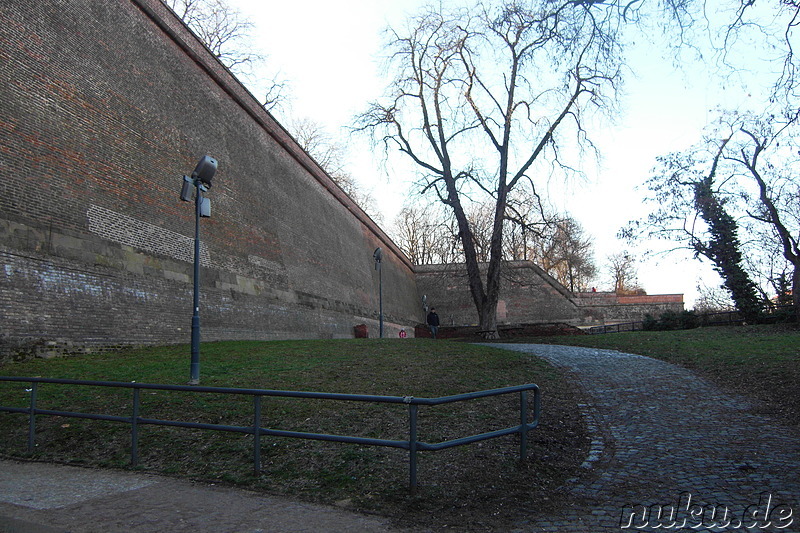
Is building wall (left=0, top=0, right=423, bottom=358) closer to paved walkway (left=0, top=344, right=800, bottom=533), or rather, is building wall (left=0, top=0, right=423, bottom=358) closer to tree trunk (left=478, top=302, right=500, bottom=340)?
paved walkway (left=0, top=344, right=800, bottom=533)

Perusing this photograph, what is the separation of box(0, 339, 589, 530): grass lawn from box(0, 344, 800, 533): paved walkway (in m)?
0.30

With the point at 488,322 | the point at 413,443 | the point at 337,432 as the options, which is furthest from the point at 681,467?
the point at 488,322

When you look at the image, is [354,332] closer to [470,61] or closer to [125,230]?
[470,61]

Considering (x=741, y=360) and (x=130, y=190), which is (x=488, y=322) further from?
(x=130, y=190)

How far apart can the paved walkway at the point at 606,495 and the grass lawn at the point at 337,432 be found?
0.98 ft

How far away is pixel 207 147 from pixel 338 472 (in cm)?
1553

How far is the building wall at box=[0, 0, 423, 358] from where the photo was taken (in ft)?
37.4

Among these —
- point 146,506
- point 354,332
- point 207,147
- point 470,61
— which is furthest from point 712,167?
point 146,506

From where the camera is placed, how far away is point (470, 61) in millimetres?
25062

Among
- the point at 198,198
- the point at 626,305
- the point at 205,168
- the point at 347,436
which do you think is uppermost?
the point at 205,168

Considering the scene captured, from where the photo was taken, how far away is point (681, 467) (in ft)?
18.8

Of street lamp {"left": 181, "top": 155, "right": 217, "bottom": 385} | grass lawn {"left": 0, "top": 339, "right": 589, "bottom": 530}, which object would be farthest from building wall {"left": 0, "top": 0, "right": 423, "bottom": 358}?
street lamp {"left": 181, "top": 155, "right": 217, "bottom": 385}

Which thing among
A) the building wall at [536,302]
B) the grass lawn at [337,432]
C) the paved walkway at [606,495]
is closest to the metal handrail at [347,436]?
the grass lawn at [337,432]

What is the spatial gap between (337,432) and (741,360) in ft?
33.1
